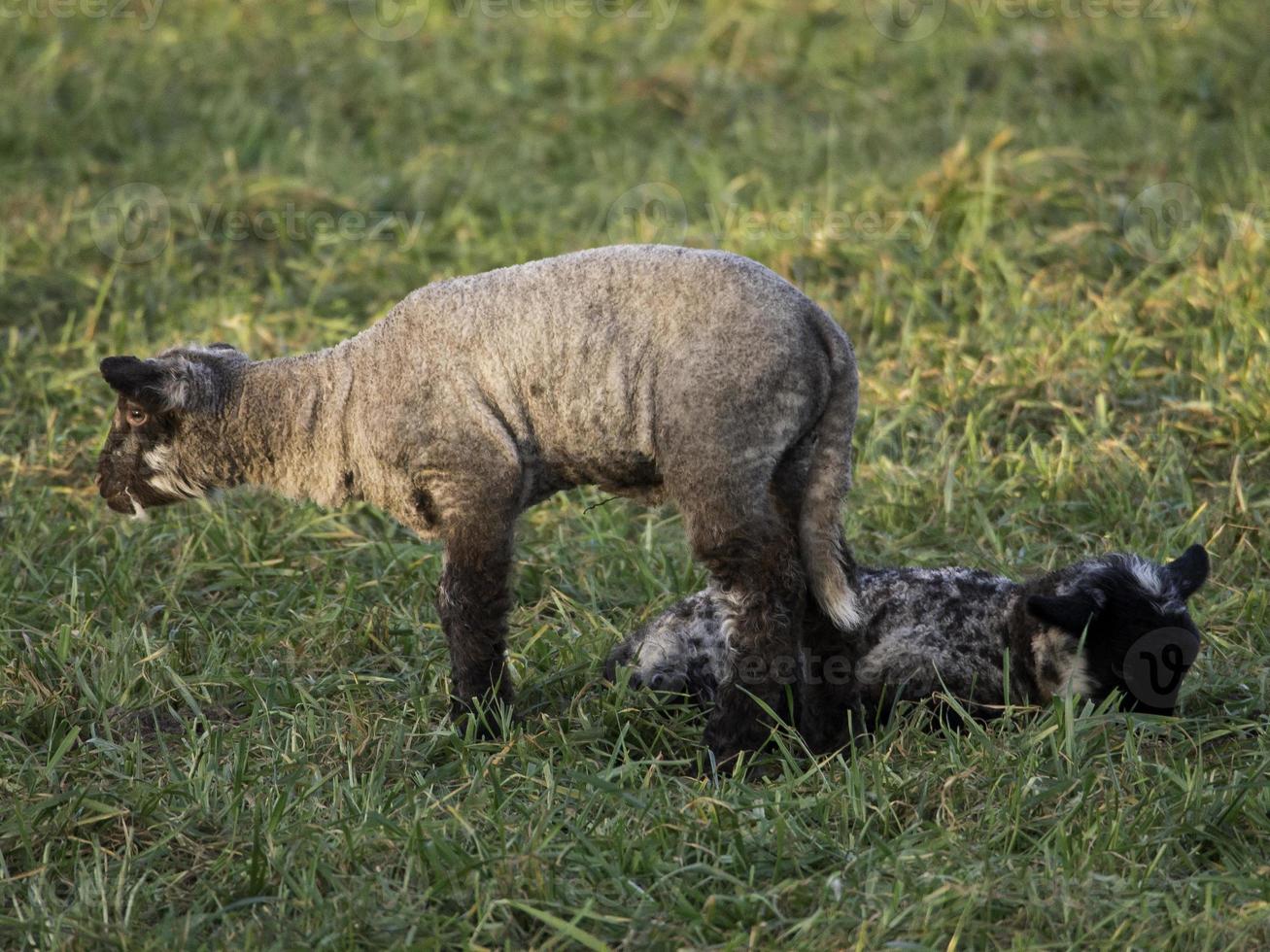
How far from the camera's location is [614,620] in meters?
6.70

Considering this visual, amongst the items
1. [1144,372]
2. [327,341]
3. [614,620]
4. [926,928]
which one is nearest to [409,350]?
[614,620]

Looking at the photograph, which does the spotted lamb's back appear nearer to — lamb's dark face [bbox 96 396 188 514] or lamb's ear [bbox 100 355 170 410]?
lamb's dark face [bbox 96 396 188 514]

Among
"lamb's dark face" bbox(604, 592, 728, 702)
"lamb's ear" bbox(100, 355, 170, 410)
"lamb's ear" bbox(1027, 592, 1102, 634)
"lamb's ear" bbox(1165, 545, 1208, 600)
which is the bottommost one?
"lamb's dark face" bbox(604, 592, 728, 702)

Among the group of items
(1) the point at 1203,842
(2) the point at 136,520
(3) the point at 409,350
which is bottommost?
(2) the point at 136,520

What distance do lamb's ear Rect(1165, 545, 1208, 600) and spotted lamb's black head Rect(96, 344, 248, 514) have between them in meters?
3.48

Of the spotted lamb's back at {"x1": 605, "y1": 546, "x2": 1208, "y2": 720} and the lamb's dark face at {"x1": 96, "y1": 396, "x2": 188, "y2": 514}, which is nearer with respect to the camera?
the spotted lamb's back at {"x1": 605, "y1": 546, "x2": 1208, "y2": 720}

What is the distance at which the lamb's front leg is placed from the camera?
5.63 meters

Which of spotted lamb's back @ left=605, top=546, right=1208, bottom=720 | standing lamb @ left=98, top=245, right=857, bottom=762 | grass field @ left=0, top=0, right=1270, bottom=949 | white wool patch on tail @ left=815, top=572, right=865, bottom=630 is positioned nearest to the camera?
grass field @ left=0, top=0, right=1270, bottom=949

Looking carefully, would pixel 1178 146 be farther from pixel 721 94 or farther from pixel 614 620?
pixel 614 620

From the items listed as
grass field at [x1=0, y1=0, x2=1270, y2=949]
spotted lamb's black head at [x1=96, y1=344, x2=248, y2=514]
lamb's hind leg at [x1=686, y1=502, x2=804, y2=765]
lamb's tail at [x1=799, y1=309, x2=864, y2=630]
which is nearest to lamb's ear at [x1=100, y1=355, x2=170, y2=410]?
spotted lamb's black head at [x1=96, y1=344, x2=248, y2=514]

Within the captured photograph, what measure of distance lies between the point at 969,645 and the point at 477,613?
1752mm

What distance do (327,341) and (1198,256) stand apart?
483cm

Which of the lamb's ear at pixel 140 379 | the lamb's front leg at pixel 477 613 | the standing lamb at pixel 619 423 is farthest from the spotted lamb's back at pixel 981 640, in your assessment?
the lamb's ear at pixel 140 379

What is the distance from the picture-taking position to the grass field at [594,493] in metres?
4.61
